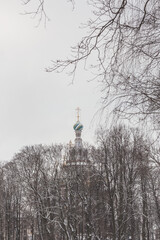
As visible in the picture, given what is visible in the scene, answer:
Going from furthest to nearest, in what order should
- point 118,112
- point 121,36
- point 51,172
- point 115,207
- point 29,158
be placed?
point 29,158
point 51,172
point 115,207
point 118,112
point 121,36

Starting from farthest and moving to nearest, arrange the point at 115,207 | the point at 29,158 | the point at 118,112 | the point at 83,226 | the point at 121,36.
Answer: the point at 29,158 → the point at 83,226 → the point at 115,207 → the point at 118,112 → the point at 121,36

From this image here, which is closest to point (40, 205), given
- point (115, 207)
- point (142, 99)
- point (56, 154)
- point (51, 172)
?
point (51, 172)

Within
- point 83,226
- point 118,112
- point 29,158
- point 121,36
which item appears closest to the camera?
point 121,36

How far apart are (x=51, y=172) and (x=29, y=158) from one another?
4.05 metres

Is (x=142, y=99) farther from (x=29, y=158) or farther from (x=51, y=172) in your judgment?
(x=29, y=158)

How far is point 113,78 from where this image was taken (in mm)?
4434

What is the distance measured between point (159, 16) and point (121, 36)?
2.11 ft

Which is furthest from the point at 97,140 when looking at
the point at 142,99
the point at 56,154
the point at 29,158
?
the point at 142,99

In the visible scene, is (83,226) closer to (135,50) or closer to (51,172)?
(51,172)

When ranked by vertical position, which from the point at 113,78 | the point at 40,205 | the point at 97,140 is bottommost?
the point at 40,205

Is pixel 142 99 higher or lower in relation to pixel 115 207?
higher

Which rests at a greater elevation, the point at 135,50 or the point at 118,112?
the point at 135,50

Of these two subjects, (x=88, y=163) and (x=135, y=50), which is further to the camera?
(x=88, y=163)

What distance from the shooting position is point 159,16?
14.2ft
